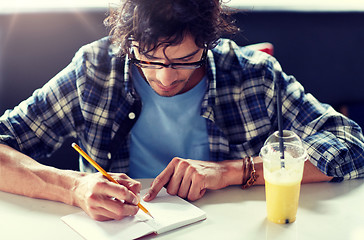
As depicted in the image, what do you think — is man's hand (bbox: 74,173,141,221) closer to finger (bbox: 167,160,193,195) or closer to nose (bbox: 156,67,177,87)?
finger (bbox: 167,160,193,195)

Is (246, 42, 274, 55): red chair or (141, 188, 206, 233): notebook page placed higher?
(246, 42, 274, 55): red chair

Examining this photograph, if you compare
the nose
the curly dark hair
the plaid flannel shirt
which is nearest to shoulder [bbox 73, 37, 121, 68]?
the plaid flannel shirt

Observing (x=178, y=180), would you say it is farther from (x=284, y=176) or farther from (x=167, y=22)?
(x=167, y=22)

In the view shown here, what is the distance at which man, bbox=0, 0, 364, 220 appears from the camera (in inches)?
56.6

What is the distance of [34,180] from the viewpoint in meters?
1.36

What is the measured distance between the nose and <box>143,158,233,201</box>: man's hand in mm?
251

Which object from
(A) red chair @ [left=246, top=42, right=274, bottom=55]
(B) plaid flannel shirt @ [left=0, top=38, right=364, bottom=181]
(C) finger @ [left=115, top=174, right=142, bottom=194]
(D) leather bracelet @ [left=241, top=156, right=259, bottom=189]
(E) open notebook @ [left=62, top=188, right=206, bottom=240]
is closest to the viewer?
(E) open notebook @ [left=62, top=188, right=206, bottom=240]

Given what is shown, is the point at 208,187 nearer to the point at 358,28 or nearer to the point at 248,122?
the point at 248,122

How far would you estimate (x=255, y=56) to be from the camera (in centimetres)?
176

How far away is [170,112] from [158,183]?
0.43 metres

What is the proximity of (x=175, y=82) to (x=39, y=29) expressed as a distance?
941 millimetres

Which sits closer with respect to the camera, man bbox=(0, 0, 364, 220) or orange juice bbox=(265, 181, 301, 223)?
orange juice bbox=(265, 181, 301, 223)

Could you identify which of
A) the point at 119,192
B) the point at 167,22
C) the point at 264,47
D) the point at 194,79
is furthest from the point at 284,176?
the point at 264,47

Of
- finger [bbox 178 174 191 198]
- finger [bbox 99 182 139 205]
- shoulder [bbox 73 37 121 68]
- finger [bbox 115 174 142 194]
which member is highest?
shoulder [bbox 73 37 121 68]
